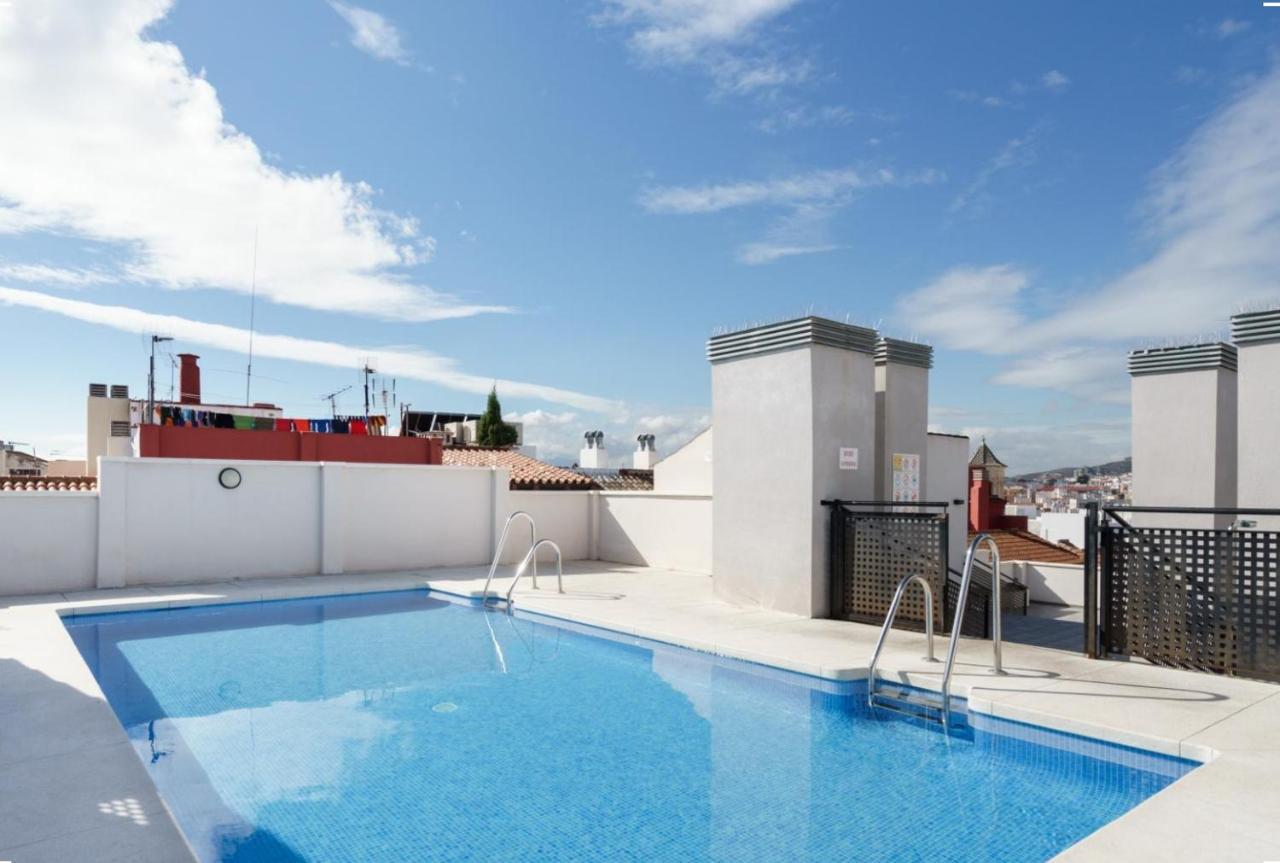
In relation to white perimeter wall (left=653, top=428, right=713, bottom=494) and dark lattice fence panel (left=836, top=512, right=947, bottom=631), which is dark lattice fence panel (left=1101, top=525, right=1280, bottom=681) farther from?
white perimeter wall (left=653, top=428, right=713, bottom=494)

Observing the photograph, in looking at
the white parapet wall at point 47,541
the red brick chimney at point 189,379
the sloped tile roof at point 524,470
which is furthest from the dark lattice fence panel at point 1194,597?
the red brick chimney at point 189,379

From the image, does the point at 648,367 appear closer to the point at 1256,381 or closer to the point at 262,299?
the point at 262,299

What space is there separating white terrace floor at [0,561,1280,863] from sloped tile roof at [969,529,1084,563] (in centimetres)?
633

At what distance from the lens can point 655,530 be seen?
14.8 metres

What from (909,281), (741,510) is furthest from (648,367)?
(741,510)

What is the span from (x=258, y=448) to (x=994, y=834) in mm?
16142

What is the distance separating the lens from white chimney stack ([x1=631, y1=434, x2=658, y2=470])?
3719 cm

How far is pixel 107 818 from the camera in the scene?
12.1 feet

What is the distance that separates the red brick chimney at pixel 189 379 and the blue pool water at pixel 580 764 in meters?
14.9

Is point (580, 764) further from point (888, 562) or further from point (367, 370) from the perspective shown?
point (367, 370)

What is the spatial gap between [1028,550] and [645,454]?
24123 mm

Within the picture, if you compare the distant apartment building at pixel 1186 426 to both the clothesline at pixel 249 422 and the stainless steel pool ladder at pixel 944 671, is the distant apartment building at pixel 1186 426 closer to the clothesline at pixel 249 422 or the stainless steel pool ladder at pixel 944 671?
the stainless steel pool ladder at pixel 944 671

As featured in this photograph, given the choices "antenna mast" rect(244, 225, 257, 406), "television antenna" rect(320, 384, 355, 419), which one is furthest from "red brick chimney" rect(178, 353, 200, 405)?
"television antenna" rect(320, 384, 355, 419)

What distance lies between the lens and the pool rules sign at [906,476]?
10.3 m
